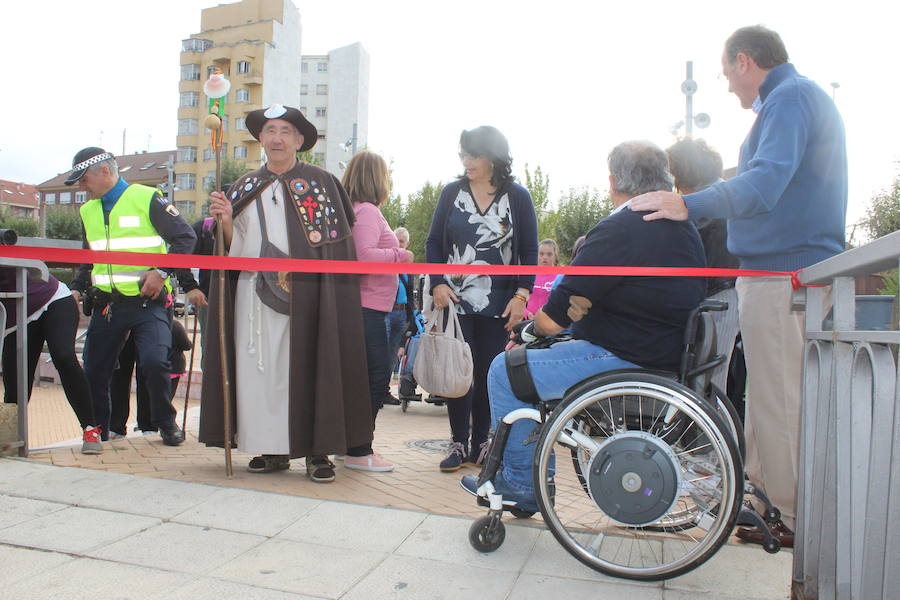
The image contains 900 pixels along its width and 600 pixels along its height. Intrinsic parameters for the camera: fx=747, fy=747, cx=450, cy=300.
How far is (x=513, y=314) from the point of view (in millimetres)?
4277

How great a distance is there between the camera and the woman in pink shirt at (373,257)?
4473 mm

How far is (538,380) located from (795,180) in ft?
4.28

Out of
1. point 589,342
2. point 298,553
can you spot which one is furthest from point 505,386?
point 298,553

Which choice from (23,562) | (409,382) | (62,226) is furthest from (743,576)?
(62,226)

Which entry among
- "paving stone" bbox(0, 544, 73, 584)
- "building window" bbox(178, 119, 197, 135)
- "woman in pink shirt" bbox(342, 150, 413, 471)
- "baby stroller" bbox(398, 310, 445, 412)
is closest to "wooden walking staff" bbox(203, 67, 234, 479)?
"woman in pink shirt" bbox(342, 150, 413, 471)

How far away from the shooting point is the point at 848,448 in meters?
1.98

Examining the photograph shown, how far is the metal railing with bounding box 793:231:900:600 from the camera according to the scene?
5.70ft

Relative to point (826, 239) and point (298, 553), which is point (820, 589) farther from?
point (298, 553)

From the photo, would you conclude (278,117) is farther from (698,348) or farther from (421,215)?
(421,215)

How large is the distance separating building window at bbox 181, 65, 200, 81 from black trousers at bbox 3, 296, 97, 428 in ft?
229

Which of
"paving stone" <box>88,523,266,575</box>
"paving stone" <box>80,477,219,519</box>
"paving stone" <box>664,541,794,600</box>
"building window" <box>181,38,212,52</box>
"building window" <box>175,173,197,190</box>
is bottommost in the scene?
"paving stone" <box>80,477,219,519</box>

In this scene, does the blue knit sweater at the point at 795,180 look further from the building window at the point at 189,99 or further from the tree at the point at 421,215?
the building window at the point at 189,99

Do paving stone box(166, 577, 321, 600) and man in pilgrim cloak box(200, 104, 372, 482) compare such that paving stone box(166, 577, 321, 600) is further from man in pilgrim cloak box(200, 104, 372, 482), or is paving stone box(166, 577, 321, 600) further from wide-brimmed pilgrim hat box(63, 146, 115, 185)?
wide-brimmed pilgrim hat box(63, 146, 115, 185)

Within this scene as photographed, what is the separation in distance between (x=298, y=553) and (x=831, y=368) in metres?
1.92
